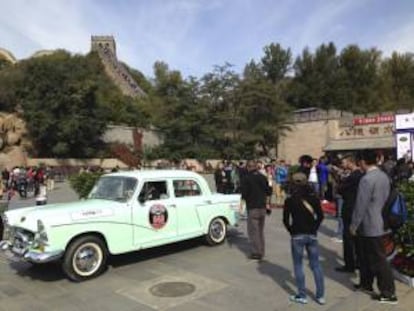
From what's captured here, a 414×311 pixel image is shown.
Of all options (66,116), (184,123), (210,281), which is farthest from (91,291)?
(184,123)

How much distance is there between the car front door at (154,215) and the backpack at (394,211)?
166 inches

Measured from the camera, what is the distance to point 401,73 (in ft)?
200

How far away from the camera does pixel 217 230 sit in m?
10.1

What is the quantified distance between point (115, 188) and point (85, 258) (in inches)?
62.2

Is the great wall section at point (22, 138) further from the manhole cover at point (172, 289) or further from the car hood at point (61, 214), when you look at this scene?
the manhole cover at point (172, 289)

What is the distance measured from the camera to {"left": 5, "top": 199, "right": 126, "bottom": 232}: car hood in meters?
7.34

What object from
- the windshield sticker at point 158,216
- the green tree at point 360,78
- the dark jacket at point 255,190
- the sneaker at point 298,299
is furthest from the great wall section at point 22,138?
the sneaker at point 298,299

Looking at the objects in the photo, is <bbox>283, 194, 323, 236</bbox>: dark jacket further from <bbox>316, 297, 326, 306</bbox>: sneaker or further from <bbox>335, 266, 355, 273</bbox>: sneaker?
<bbox>335, 266, 355, 273</bbox>: sneaker

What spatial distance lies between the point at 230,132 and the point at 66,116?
A: 667 inches

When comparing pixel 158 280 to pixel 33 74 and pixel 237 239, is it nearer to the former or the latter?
pixel 237 239

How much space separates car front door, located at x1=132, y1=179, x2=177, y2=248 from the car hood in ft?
1.61

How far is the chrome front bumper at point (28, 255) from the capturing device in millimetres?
7137

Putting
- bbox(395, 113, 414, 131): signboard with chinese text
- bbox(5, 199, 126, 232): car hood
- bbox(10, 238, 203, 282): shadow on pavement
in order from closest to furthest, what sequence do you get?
bbox(5, 199, 126, 232): car hood, bbox(10, 238, 203, 282): shadow on pavement, bbox(395, 113, 414, 131): signboard with chinese text

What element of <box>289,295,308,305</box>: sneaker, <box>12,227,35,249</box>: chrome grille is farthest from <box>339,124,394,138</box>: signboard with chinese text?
<box>12,227,35,249</box>: chrome grille
